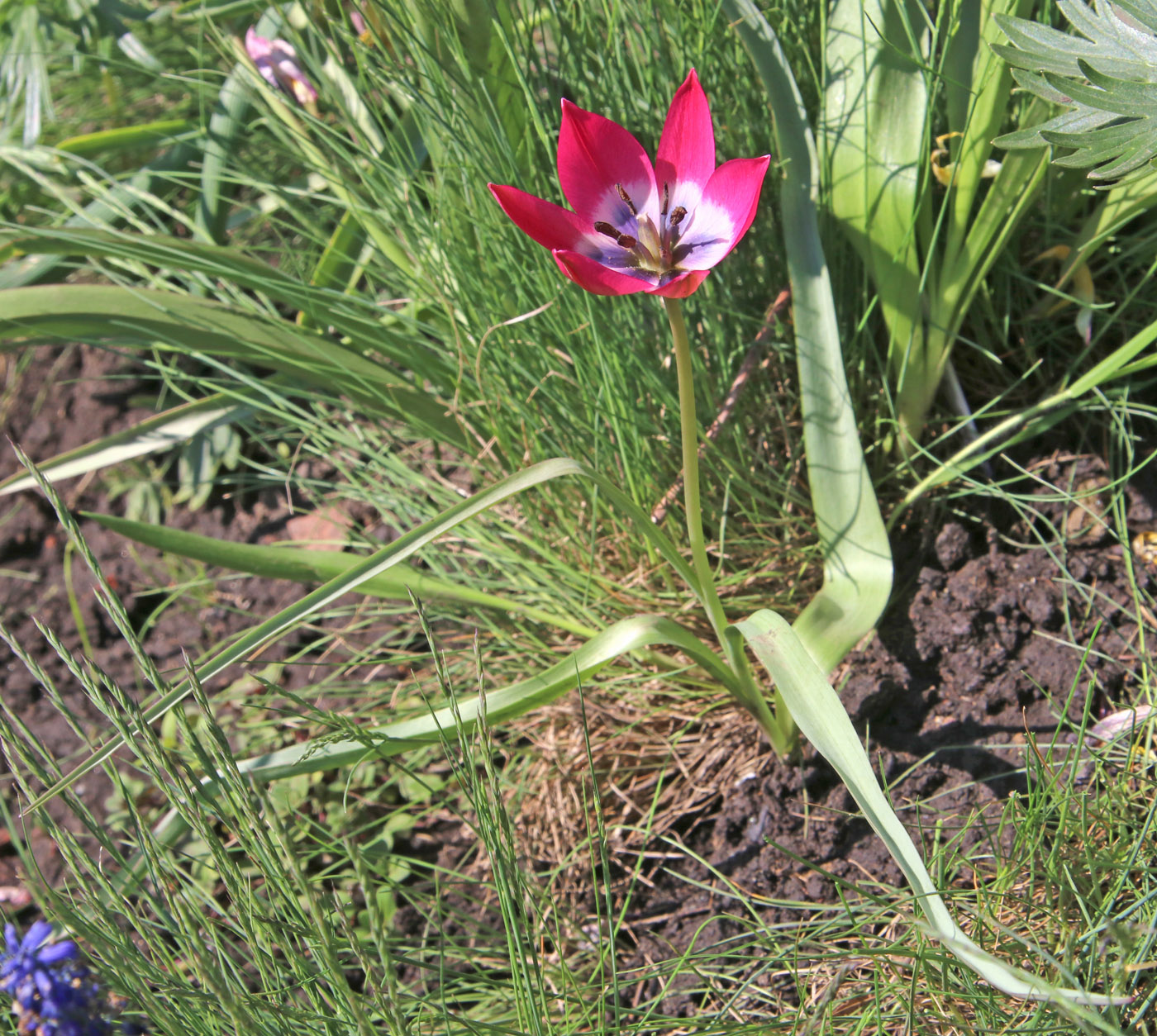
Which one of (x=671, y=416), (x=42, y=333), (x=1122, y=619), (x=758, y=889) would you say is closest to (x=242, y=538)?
(x=42, y=333)

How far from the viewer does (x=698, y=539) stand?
83cm

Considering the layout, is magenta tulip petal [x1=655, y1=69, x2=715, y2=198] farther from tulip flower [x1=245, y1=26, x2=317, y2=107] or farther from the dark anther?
tulip flower [x1=245, y1=26, x2=317, y2=107]

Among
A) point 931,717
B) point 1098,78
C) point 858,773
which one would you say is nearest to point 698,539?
point 858,773

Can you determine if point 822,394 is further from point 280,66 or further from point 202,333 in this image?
point 280,66

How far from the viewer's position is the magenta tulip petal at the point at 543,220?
0.66 metres

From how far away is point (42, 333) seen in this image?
1077 mm

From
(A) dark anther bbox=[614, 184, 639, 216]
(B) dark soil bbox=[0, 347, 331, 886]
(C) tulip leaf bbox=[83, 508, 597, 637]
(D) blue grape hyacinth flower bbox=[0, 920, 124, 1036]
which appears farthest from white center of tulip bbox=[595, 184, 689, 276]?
(B) dark soil bbox=[0, 347, 331, 886]

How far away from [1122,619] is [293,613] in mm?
909

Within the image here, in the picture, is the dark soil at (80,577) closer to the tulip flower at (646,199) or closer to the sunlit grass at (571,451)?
the sunlit grass at (571,451)

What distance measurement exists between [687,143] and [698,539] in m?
0.34

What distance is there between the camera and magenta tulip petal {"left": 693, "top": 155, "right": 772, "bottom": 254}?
65 centimetres

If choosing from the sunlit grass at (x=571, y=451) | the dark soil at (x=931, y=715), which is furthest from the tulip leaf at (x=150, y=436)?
the dark soil at (x=931, y=715)

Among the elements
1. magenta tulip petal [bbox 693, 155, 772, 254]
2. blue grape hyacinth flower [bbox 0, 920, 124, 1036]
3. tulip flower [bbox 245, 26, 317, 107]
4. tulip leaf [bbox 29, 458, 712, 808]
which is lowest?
blue grape hyacinth flower [bbox 0, 920, 124, 1036]

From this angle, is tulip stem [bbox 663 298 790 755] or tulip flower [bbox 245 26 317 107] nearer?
tulip stem [bbox 663 298 790 755]
